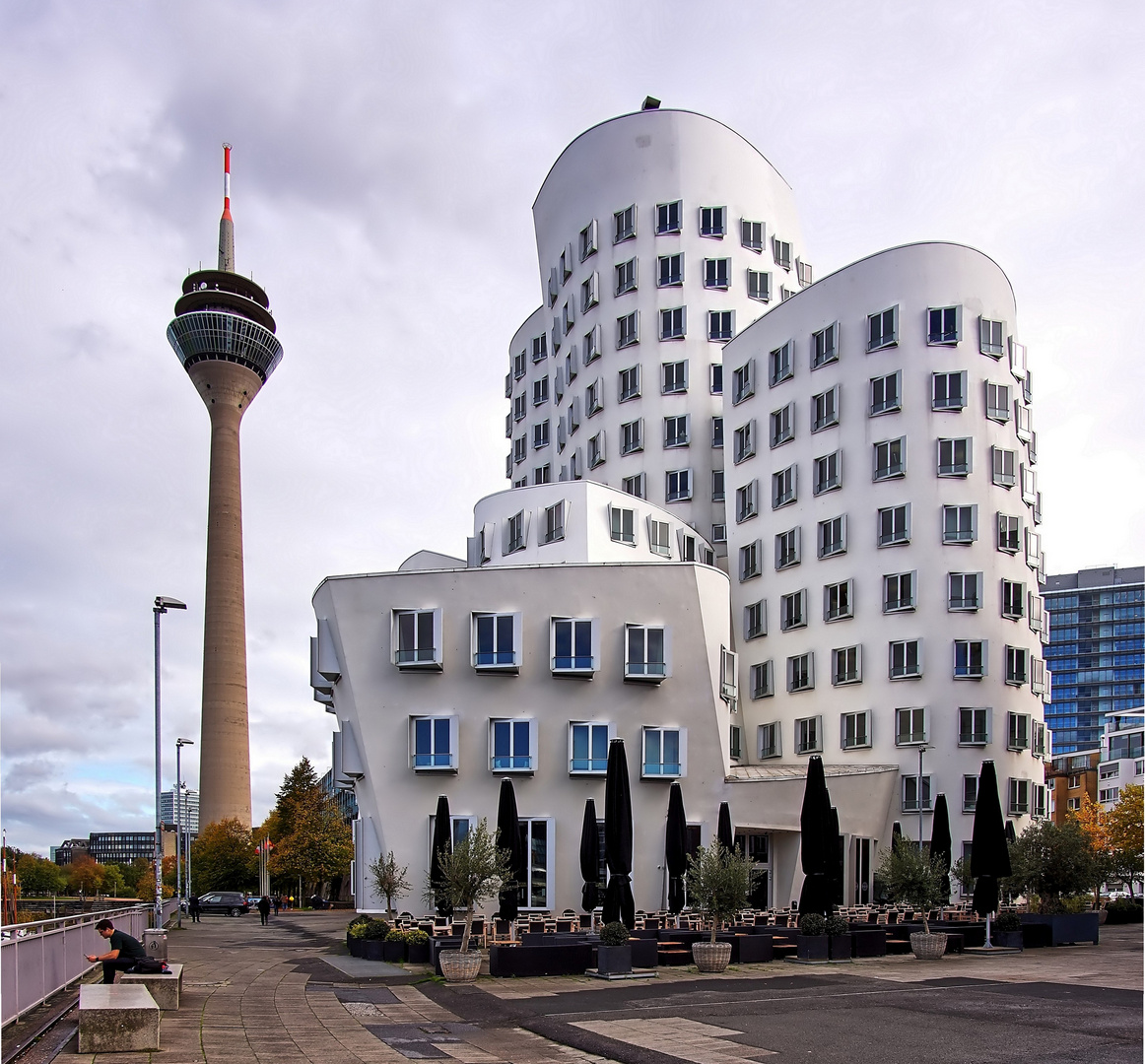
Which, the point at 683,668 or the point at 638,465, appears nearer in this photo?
the point at 683,668

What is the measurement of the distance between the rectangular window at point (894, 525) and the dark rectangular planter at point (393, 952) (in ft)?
92.2

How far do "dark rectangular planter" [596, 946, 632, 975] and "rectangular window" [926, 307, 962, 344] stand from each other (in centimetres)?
3373

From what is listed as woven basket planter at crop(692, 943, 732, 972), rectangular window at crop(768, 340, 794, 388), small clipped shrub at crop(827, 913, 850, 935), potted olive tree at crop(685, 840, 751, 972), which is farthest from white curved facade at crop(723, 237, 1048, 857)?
woven basket planter at crop(692, 943, 732, 972)

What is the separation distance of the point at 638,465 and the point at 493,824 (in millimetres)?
25763

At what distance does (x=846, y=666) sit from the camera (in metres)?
50.1

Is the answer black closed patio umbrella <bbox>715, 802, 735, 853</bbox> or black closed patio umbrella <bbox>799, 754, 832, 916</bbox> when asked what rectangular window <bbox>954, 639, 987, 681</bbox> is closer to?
black closed patio umbrella <bbox>715, 802, 735, 853</bbox>

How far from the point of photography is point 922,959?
99.5ft

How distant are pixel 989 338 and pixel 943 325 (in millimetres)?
2119

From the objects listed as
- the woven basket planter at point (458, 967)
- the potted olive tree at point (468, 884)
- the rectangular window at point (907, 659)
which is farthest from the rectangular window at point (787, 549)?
the woven basket planter at point (458, 967)

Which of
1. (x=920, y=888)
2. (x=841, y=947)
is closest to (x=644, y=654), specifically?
(x=920, y=888)

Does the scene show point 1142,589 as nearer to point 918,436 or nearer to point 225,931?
point 918,436

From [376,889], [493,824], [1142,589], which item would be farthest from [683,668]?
[1142,589]

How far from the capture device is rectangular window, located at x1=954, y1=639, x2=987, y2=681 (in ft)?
157

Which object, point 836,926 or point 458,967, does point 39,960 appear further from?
point 836,926
